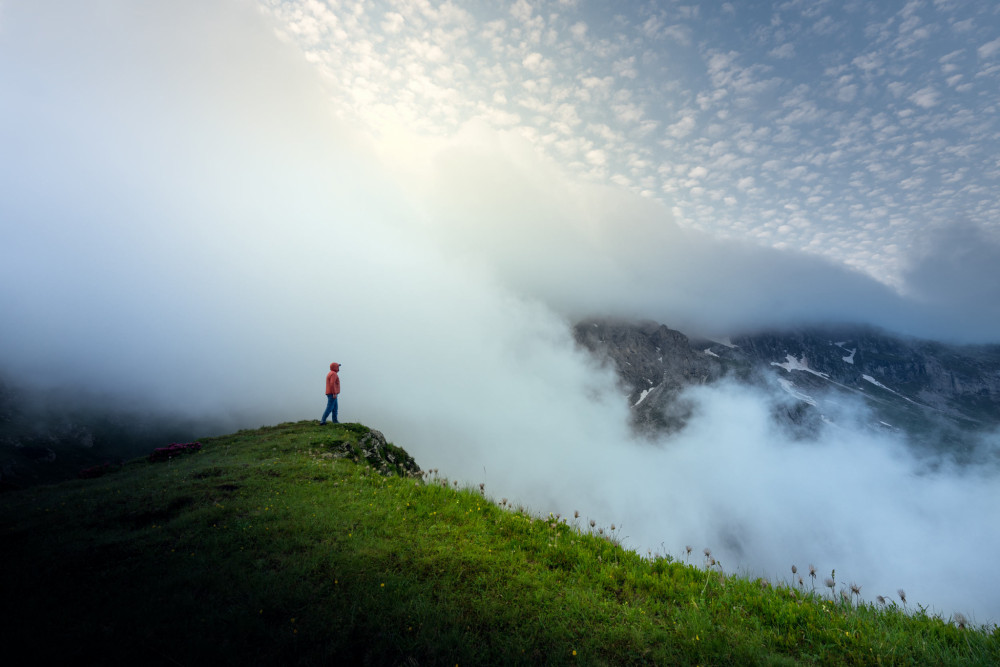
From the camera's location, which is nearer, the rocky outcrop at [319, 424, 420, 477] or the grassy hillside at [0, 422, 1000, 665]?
the grassy hillside at [0, 422, 1000, 665]

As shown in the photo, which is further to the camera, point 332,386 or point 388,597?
point 332,386

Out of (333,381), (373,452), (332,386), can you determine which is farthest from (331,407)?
(373,452)

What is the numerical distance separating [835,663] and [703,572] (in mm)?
2838

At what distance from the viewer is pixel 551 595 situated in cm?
704

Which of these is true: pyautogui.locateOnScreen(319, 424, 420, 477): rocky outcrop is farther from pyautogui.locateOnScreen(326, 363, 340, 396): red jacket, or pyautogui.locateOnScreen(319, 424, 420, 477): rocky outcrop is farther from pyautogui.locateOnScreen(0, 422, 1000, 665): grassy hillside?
pyautogui.locateOnScreen(0, 422, 1000, 665): grassy hillside

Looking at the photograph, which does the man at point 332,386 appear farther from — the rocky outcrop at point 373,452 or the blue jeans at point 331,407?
the rocky outcrop at point 373,452

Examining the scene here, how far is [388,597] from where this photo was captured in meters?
6.63

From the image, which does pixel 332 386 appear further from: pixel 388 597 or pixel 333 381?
pixel 388 597

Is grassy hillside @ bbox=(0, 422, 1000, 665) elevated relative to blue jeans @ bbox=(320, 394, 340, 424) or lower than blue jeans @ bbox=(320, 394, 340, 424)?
elevated

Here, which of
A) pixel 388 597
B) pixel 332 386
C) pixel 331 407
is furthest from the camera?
pixel 331 407

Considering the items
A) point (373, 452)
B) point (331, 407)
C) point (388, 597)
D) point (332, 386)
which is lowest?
point (373, 452)

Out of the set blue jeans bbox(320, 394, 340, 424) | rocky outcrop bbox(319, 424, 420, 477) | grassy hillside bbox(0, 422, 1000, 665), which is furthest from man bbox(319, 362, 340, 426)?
grassy hillside bbox(0, 422, 1000, 665)

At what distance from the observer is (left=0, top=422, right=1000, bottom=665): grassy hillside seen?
5434 mm

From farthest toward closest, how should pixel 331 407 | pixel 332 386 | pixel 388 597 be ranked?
pixel 331 407
pixel 332 386
pixel 388 597
